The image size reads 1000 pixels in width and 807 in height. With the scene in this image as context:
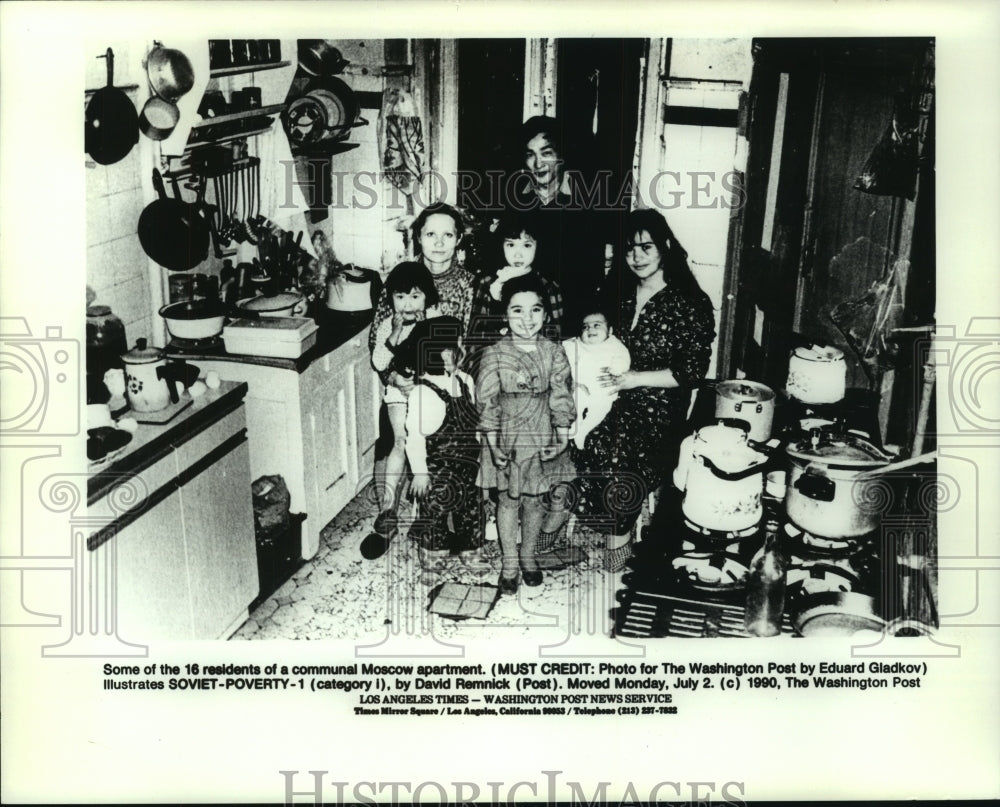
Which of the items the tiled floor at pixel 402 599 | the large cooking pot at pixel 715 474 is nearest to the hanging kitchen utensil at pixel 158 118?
the tiled floor at pixel 402 599

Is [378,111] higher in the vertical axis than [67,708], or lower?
higher

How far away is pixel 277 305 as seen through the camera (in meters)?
2.13

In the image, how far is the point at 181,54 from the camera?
2018 mm

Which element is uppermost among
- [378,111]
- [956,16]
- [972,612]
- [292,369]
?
[956,16]

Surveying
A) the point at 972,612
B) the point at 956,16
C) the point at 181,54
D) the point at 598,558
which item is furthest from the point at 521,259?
the point at 972,612

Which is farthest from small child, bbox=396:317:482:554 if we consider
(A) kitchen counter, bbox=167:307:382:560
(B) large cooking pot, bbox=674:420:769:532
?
(B) large cooking pot, bbox=674:420:769:532

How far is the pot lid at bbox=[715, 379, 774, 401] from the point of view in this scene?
2160mm

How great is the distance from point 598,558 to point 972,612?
908 mm

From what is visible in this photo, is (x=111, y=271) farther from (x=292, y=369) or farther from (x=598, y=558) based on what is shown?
(x=598, y=558)

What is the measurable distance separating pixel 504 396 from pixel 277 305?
578 millimetres

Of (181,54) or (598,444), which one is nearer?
(181,54)

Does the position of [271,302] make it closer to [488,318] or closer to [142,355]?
[142,355]

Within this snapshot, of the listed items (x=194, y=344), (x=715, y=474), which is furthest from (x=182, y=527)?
(x=715, y=474)

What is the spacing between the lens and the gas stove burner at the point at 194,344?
82.7 inches
